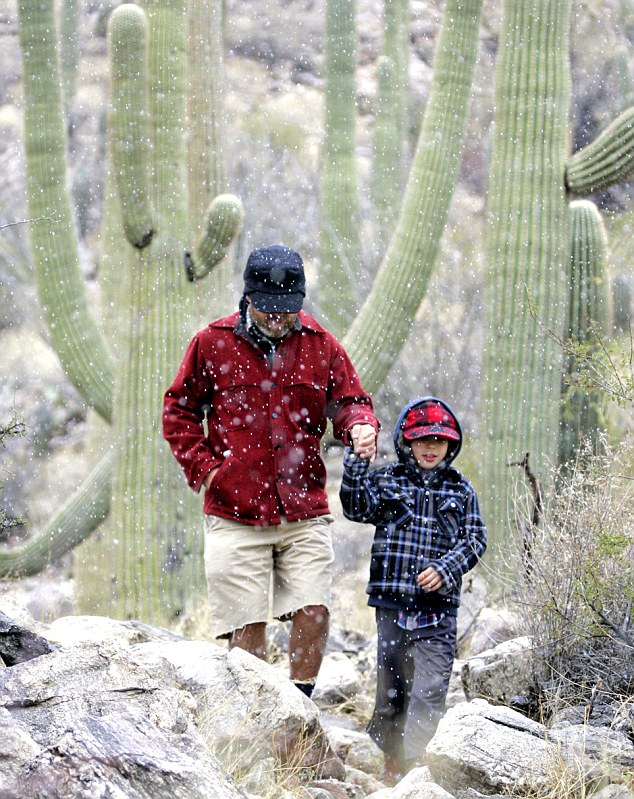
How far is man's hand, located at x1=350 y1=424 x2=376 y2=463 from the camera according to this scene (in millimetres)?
4438

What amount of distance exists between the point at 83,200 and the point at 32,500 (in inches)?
260

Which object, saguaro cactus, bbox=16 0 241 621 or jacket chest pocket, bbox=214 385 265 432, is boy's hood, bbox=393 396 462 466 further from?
saguaro cactus, bbox=16 0 241 621

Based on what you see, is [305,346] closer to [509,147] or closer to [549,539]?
[549,539]

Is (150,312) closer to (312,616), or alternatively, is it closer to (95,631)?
(95,631)

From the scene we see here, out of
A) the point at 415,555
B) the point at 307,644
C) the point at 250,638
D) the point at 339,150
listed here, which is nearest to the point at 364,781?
the point at 307,644

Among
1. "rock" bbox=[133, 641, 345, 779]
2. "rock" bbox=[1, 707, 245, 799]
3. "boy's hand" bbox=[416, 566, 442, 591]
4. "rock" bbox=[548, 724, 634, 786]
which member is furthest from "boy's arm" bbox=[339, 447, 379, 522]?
"rock" bbox=[1, 707, 245, 799]

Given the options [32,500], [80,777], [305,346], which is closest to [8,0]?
[32,500]

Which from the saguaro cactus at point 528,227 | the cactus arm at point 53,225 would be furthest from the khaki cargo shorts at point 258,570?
the cactus arm at point 53,225

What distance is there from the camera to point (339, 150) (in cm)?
1153

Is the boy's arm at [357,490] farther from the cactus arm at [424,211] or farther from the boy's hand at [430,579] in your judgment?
the cactus arm at [424,211]

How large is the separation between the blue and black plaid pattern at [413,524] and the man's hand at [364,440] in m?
0.10

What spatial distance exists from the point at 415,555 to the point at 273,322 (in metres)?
1.05

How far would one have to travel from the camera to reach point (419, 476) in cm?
477

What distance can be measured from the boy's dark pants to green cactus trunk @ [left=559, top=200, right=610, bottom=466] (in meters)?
3.90
